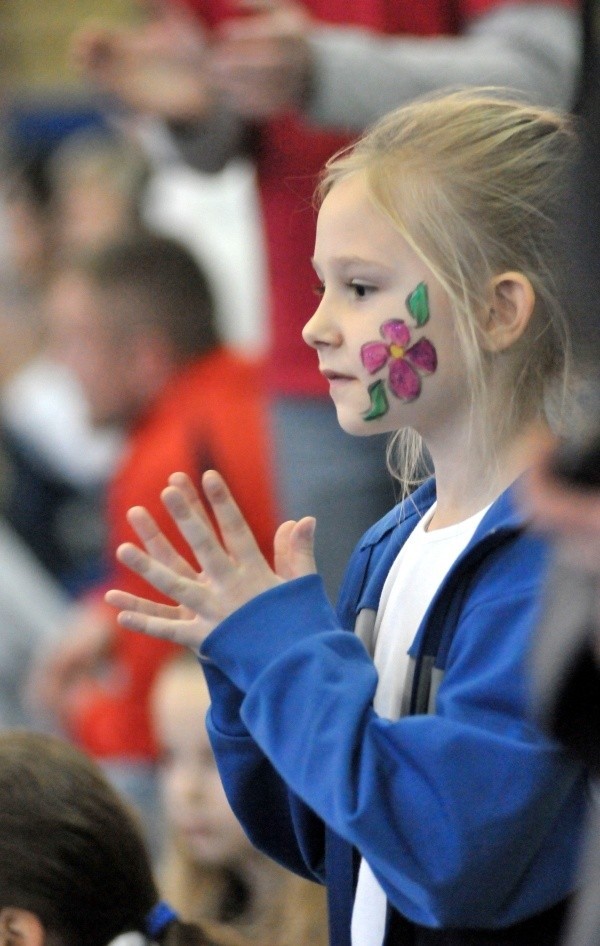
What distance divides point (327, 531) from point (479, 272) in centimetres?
78

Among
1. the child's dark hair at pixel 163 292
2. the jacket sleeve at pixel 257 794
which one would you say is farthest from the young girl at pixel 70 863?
the child's dark hair at pixel 163 292

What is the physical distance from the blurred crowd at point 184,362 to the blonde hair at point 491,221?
0.11 m

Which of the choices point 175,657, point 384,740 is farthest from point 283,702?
point 175,657

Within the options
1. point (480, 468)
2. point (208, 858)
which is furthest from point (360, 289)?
point (208, 858)

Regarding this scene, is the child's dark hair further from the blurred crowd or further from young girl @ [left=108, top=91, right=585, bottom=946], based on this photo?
young girl @ [left=108, top=91, right=585, bottom=946]

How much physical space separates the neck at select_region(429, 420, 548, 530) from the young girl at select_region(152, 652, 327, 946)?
1.01 metres

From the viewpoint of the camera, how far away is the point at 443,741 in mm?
1099

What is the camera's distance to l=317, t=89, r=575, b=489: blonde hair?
1.20 m

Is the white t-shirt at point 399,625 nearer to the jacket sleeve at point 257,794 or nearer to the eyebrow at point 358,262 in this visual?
the jacket sleeve at point 257,794

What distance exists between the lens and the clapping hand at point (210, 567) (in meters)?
1.19

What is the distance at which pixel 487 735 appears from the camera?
43.4 inches

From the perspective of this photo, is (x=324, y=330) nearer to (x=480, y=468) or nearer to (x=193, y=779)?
(x=480, y=468)

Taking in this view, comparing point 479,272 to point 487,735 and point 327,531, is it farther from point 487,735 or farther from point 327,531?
point 327,531

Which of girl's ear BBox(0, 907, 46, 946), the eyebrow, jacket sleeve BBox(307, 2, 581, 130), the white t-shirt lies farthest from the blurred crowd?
girl's ear BBox(0, 907, 46, 946)
